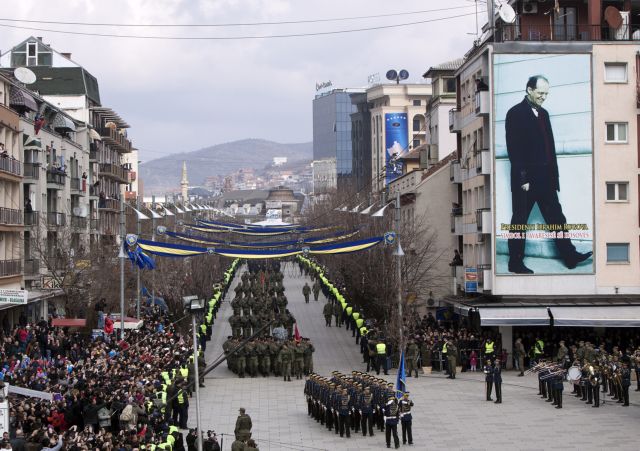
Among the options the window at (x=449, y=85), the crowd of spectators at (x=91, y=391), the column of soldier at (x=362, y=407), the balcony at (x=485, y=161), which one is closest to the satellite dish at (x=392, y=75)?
the window at (x=449, y=85)

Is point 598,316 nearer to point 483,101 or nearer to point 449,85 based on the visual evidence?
point 483,101

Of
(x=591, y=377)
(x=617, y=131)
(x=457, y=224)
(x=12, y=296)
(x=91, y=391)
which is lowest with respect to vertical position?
(x=591, y=377)

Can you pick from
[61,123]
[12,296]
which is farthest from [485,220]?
[61,123]

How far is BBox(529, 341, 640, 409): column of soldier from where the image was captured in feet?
130

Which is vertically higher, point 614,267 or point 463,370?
point 614,267

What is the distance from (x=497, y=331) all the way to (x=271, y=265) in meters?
58.6

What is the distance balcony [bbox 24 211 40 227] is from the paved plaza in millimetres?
17047

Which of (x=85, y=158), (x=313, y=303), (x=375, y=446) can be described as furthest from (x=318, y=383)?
(x=85, y=158)

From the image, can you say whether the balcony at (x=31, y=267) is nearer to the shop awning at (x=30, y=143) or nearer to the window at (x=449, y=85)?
the shop awning at (x=30, y=143)

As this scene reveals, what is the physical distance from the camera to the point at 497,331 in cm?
5194

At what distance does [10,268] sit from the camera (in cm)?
5759

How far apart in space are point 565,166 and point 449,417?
18355mm

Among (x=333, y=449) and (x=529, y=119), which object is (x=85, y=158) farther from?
(x=333, y=449)

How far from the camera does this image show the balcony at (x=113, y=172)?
96.7 m
